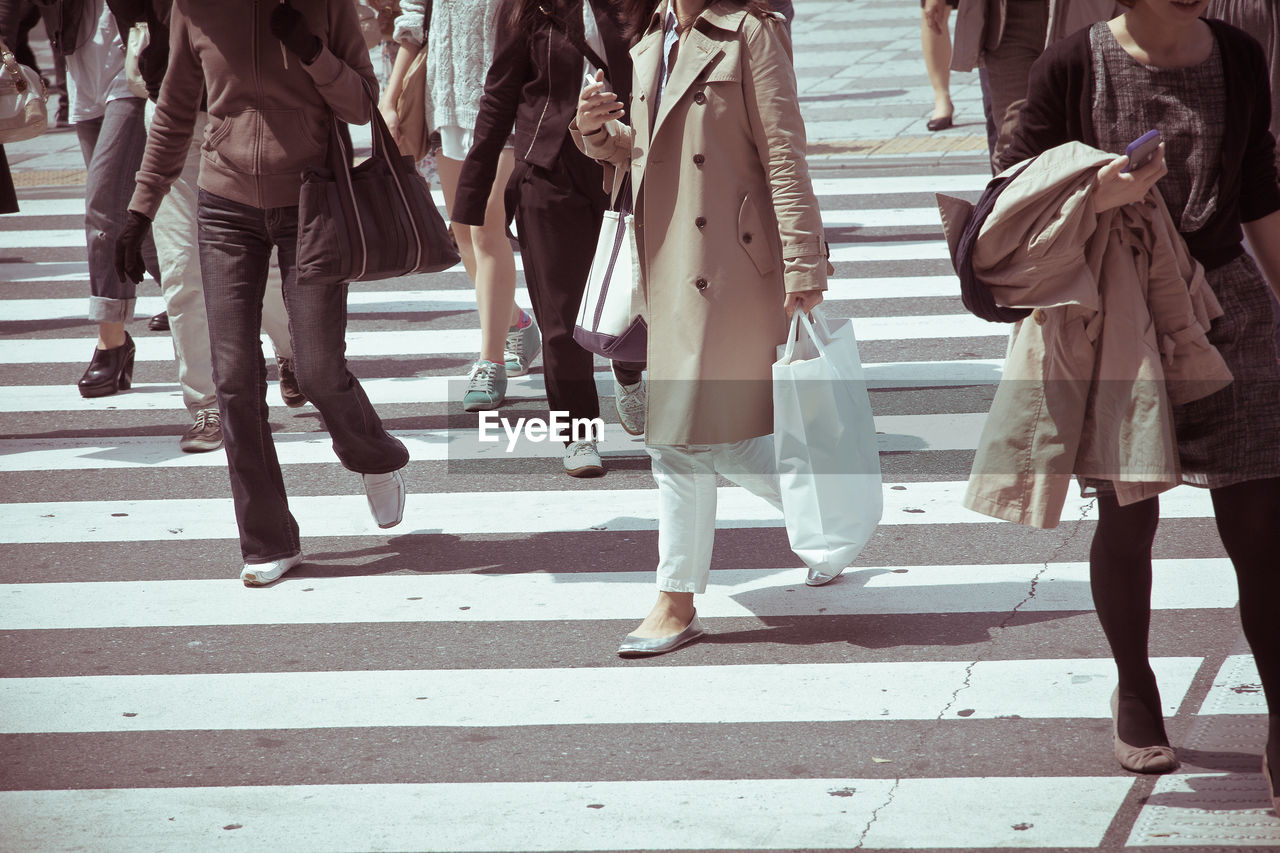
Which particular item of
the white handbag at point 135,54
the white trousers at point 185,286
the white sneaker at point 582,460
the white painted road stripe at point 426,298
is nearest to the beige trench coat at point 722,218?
the white sneaker at point 582,460

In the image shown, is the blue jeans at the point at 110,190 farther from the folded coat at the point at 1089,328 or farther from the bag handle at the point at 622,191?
the folded coat at the point at 1089,328

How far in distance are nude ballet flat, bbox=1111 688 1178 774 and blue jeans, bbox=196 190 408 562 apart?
2759 millimetres

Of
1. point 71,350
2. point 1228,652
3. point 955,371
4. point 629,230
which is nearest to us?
point 1228,652

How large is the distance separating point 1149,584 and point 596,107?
205 cm

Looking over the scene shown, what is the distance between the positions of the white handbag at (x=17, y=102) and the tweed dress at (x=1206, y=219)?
16.8 feet

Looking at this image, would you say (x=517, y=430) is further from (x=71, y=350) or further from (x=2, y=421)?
(x=71, y=350)

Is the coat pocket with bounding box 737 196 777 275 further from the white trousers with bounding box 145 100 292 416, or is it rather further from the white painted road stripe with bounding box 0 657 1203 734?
the white trousers with bounding box 145 100 292 416

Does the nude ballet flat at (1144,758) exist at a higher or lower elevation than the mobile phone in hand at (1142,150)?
lower

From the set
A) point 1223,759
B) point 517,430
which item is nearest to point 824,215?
point 517,430

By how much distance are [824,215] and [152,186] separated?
6.06m

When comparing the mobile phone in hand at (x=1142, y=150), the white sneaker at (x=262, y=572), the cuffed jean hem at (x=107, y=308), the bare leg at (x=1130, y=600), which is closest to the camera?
the mobile phone in hand at (x=1142, y=150)

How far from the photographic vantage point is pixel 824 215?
10547mm

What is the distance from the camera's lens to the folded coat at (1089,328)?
3270 mm

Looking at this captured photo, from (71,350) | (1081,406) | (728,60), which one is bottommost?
(71,350)
